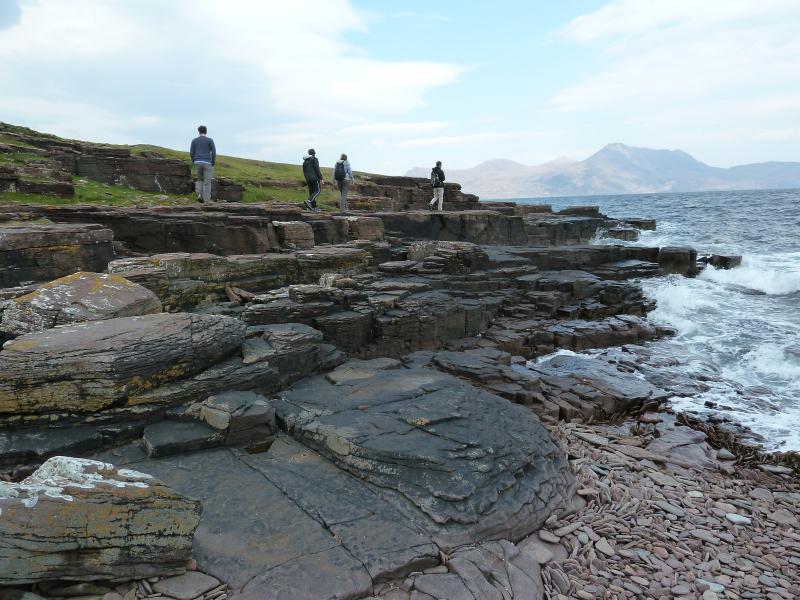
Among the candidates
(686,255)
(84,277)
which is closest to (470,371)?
(84,277)

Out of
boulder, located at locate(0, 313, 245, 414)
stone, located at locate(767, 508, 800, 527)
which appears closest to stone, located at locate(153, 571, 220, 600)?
boulder, located at locate(0, 313, 245, 414)

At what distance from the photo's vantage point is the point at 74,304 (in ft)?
21.0

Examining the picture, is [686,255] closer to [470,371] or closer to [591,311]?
[591,311]

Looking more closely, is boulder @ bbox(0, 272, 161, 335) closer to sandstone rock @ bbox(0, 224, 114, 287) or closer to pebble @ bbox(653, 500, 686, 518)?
sandstone rock @ bbox(0, 224, 114, 287)

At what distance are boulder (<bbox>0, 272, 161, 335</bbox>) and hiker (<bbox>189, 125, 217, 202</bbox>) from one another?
8486 millimetres

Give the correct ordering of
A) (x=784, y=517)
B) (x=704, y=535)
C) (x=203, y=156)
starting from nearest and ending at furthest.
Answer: (x=704, y=535) → (x=784, y=517) → (x=203, y=156)

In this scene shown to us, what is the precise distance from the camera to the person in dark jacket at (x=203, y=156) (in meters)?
14.4

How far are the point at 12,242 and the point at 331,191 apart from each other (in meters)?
17.6

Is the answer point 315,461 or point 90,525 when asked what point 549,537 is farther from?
point 90,525

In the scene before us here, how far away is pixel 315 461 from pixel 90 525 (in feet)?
7.72

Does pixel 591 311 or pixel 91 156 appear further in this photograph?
pixel 91 156

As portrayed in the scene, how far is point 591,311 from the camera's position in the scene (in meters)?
15.0

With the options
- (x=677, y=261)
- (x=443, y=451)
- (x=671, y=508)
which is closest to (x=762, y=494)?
(x=671, y=508)

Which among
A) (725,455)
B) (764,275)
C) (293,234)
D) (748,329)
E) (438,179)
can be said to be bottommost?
(725,455)
